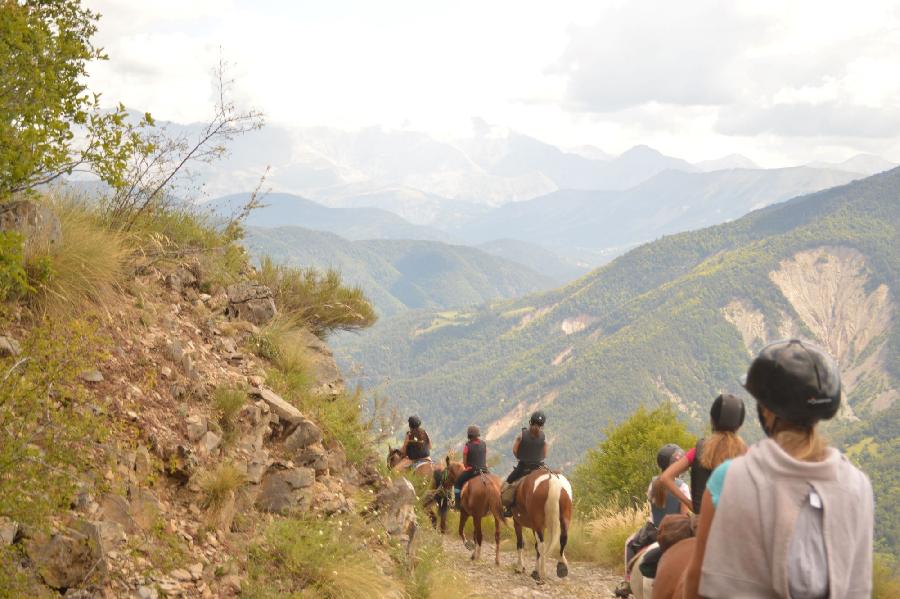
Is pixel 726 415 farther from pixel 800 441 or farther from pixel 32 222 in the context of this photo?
pixel 32 222

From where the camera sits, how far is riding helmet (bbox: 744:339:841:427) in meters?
2.80

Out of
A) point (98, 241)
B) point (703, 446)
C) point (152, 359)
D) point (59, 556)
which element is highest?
point (98, 241)

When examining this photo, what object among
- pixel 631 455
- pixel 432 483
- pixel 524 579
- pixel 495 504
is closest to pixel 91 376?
pixel 524 579

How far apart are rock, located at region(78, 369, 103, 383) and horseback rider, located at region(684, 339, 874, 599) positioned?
573 centimetres

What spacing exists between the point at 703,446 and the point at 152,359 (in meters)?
5.66

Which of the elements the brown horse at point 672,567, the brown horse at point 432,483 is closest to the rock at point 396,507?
the brown horse at point 672,567

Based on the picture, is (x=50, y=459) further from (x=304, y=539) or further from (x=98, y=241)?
(x=98, y=241)

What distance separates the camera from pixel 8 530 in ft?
15.6

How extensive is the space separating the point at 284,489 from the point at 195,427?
1.19 meters

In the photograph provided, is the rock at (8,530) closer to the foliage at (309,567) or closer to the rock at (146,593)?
the rock at (146,593)

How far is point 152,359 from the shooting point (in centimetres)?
791

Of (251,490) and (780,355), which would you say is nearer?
(780,355)

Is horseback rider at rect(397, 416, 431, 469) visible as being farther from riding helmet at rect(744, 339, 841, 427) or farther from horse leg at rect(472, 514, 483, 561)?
riding helmet at rect(744, 339, 841, 427)

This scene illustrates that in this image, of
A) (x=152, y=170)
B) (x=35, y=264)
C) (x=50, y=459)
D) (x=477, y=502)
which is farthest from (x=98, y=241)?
(x=477, y=502)
